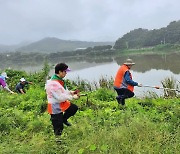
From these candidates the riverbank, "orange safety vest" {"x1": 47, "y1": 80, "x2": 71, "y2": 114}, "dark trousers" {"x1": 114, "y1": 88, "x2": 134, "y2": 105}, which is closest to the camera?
the riverbank

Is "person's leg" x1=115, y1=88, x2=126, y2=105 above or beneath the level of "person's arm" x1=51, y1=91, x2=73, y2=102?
beneath

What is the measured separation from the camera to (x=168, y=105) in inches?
311

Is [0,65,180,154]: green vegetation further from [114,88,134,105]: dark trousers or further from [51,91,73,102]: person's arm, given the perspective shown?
[114,88,134,105]: dark trousers

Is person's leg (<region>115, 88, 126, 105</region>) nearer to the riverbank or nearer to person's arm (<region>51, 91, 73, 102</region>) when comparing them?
the riverbank

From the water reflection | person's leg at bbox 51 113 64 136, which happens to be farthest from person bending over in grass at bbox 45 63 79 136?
the water reflection

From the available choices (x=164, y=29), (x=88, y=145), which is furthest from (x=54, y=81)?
(x=164, y=29)

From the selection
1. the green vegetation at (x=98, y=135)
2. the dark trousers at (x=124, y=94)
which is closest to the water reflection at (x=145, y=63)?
the dark trousers at (x=124, y=94)

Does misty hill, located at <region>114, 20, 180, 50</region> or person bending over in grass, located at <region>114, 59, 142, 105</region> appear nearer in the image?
person bending over in grass, located at <region>114, 59, 142, 105</region>

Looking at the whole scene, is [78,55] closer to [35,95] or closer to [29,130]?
[35,95]

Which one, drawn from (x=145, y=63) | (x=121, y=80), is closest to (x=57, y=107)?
(x=121, y=80)

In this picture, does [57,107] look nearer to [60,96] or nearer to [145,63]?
[60,96]

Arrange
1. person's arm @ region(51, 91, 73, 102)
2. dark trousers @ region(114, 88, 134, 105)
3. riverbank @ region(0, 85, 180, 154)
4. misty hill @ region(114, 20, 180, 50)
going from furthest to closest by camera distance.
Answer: misty hill @ region(114, 20, 180, 50), dark trousers @ region(114, 88, 134, 105), person's arm @ region(51, 91, 73, 102), riverbank @ region(0, 85, 180, 154)

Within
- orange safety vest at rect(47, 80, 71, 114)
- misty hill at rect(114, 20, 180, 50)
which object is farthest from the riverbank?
misty hill at rect(114, 20, 180, 50)

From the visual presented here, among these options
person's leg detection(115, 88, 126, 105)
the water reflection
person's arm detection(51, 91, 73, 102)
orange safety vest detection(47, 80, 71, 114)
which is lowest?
the water reflection
